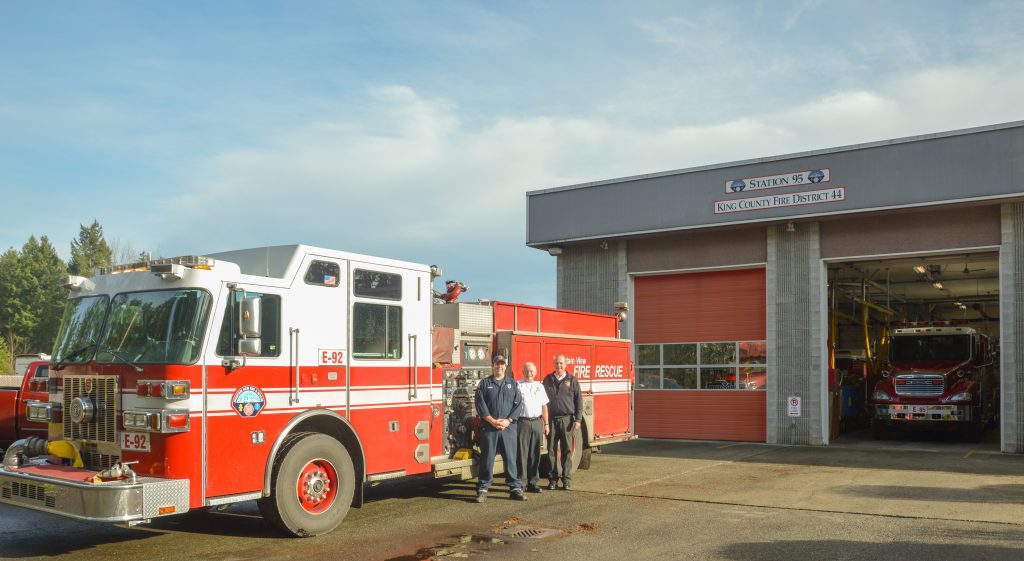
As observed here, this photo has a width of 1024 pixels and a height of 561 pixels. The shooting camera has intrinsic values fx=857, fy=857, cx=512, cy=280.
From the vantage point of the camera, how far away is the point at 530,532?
8.84 metres

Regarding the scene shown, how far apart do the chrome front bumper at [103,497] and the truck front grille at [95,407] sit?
0.41 m

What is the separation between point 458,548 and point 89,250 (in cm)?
10202

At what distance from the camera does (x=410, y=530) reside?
350 inches

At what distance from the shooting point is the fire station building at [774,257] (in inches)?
659

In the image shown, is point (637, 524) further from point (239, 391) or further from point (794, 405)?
point (794, 405)

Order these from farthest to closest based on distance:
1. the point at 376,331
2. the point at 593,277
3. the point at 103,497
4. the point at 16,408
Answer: the point at 593,277 → the point at 16,408 → the point at 376,331 → the point at 103,497

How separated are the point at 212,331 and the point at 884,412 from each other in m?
16.2

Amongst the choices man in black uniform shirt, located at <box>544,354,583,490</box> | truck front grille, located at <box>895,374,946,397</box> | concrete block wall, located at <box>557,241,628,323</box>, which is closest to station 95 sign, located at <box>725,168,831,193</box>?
concrete block wall, located at <box>557,241,628,323</box>

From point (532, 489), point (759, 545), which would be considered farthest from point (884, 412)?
point (759, 545)

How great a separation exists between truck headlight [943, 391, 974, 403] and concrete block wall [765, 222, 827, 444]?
109 inches

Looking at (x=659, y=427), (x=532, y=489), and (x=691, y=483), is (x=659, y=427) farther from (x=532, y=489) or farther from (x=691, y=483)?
(x=532, y=489)

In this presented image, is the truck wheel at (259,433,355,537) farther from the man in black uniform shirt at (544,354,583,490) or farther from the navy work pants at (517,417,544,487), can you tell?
the man in black uniform shirt at (544,354,583,490)

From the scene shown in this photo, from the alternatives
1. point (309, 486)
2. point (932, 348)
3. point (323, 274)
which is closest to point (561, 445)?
point (309, 486)

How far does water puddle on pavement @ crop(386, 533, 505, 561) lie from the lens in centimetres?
768
